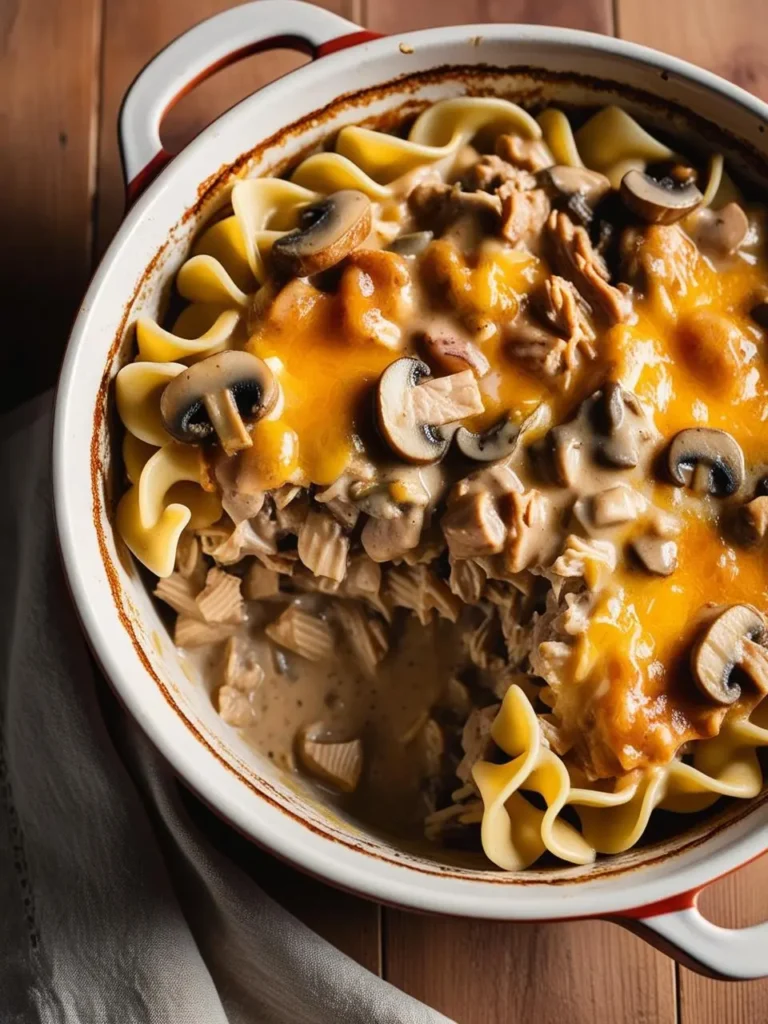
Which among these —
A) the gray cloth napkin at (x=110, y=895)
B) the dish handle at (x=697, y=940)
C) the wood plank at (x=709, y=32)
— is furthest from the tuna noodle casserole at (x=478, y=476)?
the wood plank at (x=709, y=32)

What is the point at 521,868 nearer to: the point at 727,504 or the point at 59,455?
the point at 727,504

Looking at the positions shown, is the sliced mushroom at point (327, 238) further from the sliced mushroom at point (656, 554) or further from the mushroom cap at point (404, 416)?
the sliced mushroom at point (656, 554)

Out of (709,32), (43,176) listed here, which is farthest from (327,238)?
(709,32)

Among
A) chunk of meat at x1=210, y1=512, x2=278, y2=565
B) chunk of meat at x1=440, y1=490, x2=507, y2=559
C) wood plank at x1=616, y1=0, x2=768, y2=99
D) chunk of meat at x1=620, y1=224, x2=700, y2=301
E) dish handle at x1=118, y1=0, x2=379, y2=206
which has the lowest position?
chunk of meat at x1=210, y1=512, x2=278, y2=565

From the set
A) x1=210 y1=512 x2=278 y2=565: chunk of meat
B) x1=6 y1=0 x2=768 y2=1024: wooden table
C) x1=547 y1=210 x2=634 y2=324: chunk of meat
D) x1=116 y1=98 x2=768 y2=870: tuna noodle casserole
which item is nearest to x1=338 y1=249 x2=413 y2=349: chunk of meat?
x1=116 y1=98 x2=768 y2=870: tuna noodle casserole

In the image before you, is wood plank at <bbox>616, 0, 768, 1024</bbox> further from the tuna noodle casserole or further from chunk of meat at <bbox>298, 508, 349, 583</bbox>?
chunk of meat at <bbox>298, 508, 349, 583</bbox>

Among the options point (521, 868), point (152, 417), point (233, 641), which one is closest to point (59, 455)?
point (152, 417)
